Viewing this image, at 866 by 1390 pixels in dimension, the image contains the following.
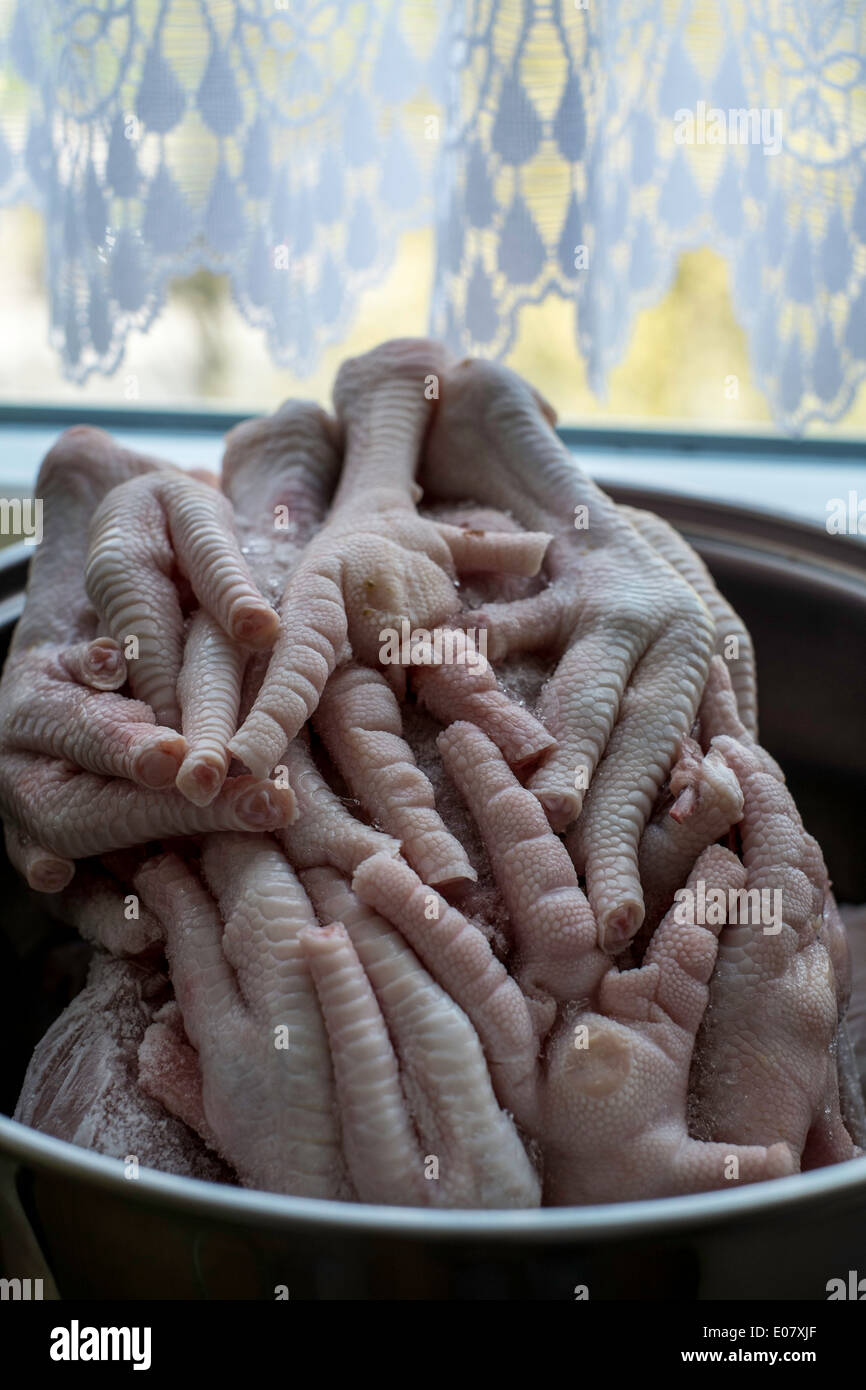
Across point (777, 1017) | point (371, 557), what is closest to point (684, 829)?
point (777, 1017)

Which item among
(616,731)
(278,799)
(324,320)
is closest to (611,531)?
(616,731)

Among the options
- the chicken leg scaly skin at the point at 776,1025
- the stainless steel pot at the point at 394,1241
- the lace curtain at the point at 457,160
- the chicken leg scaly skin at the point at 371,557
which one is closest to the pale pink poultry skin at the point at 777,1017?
the chicken leg scaly skin at the point at 776,1025

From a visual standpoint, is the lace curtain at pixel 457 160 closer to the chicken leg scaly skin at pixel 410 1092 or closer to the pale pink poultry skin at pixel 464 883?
the pale pink poultry skin at pixel 464 883

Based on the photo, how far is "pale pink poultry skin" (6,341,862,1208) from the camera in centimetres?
53

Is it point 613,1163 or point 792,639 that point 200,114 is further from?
point 613,1163

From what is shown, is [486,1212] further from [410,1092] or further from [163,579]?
[163,579]

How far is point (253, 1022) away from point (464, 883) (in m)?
0.12

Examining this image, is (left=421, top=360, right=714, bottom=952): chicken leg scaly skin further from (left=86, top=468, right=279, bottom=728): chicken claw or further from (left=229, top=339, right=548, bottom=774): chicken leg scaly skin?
(left=86, top=468, right=279, bottom=728): chicken claw

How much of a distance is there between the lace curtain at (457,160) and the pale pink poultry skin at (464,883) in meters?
0.58

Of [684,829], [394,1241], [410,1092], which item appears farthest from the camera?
[684,829]

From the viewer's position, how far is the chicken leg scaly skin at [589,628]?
2.02 ft

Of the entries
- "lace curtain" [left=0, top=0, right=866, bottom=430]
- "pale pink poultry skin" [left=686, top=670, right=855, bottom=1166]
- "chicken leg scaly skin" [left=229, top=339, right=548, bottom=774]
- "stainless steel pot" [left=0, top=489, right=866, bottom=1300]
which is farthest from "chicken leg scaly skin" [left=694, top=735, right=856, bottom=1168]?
"lace curtain" [left=0, top=0, right=866, bottom=430]

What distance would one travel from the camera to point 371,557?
684mm

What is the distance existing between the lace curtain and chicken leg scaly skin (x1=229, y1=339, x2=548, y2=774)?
0.43 metres
